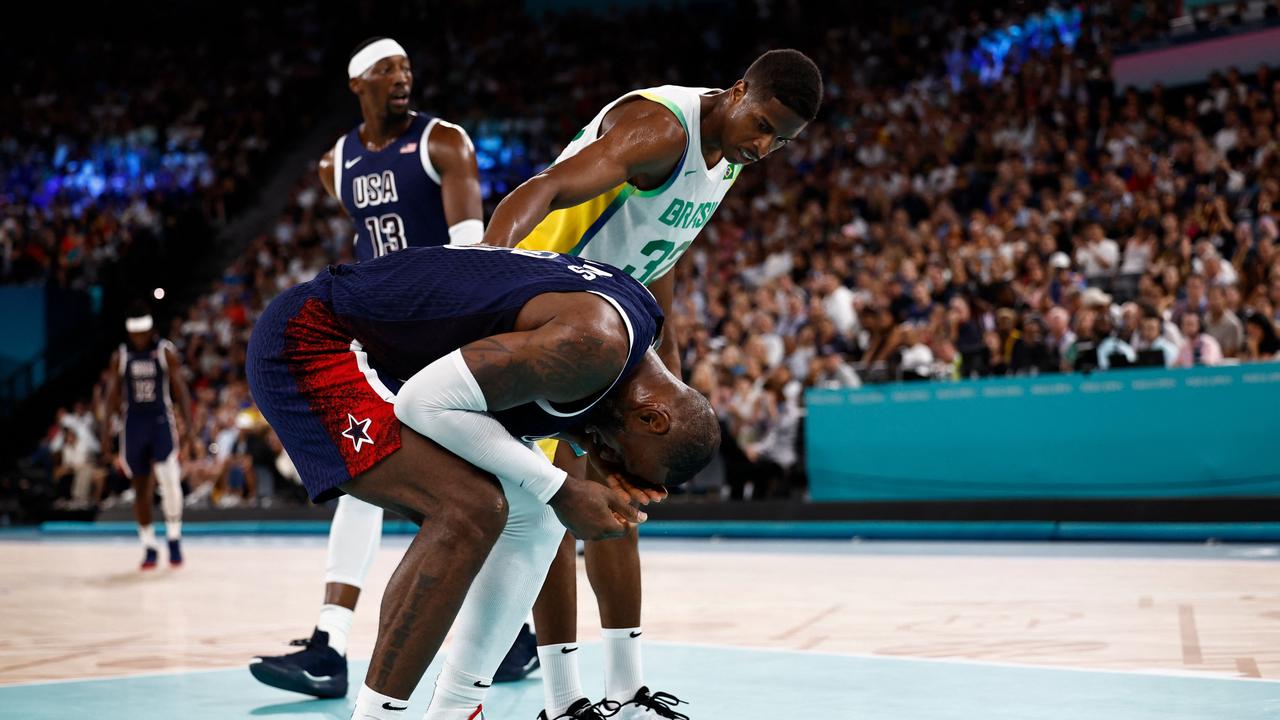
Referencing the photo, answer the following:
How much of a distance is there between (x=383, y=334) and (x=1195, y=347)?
9018mm

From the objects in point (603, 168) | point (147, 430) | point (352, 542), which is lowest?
point (352, 542)

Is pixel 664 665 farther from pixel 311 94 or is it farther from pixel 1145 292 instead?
pixel 311 94

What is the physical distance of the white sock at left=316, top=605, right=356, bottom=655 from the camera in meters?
4.22

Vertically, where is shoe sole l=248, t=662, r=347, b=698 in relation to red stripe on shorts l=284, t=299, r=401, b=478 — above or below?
below

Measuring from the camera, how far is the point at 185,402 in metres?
10.8

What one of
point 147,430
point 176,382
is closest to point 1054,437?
point 176,382

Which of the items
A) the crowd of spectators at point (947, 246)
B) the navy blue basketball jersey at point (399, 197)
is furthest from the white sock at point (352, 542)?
the crowd of spectators at point (947, 246)

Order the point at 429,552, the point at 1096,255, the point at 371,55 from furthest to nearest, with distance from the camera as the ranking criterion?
1. the point at 1096,255
2. the point at 371,55
3. the point at 429,552

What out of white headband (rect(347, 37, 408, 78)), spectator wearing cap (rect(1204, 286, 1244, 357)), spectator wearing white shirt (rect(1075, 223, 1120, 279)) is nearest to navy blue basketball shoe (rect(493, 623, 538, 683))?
white headband (rect(347, 37, 408, 78))

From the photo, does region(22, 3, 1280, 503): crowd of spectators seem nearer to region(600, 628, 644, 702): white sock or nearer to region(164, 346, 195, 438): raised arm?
region(164, 346, 195, 438): raised arm

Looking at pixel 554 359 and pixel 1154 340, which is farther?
pixel 1154 340

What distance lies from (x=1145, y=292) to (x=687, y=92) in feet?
26.7

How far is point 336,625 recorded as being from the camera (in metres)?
4.23

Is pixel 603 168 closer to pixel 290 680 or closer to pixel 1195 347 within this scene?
pixel 290 680
